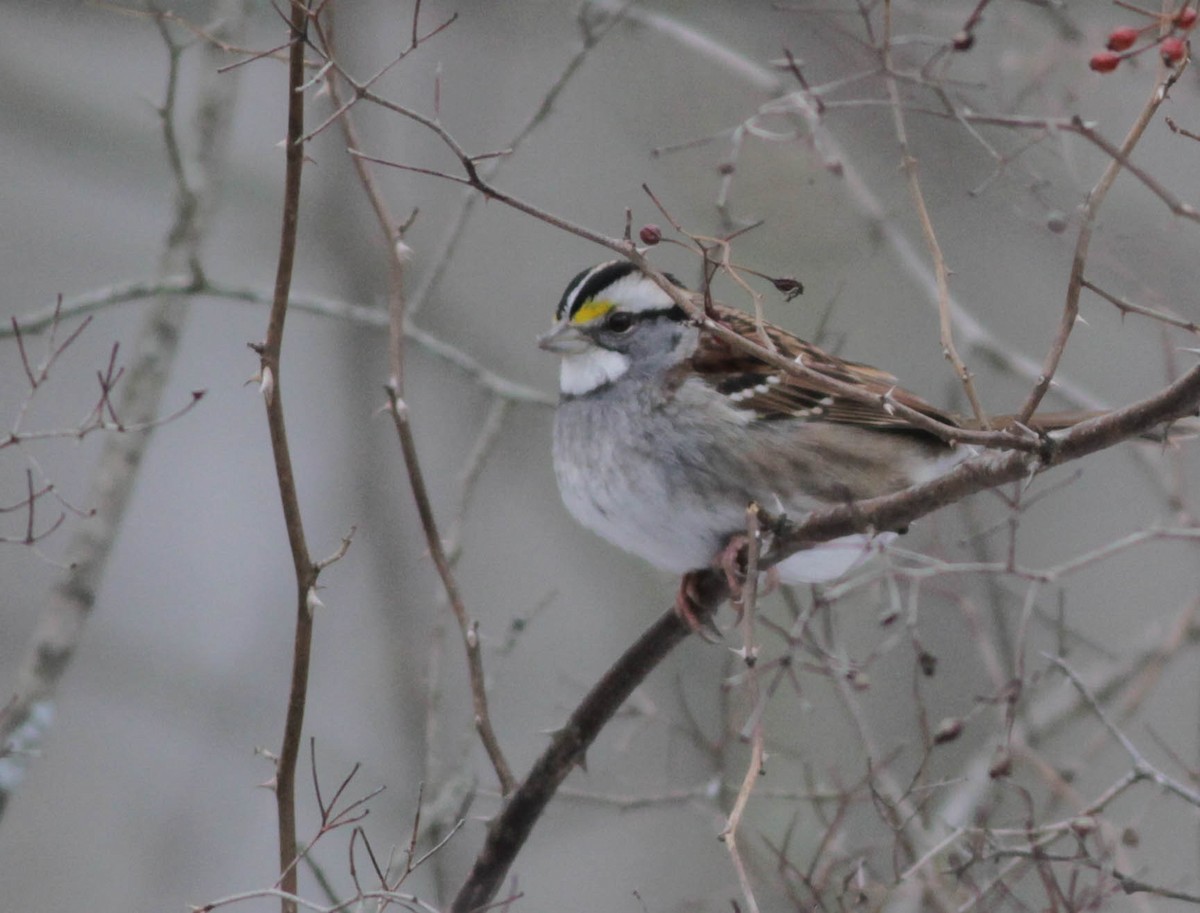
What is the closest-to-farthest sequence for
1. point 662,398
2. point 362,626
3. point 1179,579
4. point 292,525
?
point 292,525
point 662,398
point 362,626
point 1179,579

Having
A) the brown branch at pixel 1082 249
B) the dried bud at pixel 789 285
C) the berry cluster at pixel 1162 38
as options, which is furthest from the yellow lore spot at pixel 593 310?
the brown branch at pixel 1082 249

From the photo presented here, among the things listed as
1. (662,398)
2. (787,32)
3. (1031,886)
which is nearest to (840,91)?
(787,32)

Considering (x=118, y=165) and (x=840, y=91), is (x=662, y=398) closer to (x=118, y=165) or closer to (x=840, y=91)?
(x=840, y=91)

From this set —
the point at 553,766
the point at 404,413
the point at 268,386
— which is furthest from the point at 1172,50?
the point at 553,766

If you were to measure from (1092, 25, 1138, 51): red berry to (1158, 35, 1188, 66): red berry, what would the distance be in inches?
11.9

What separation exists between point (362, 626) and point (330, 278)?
89.0 inches

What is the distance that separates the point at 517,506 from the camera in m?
10.3

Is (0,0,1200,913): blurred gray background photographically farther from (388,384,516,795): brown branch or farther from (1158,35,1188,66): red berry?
(1158,35,1188,66): red berry

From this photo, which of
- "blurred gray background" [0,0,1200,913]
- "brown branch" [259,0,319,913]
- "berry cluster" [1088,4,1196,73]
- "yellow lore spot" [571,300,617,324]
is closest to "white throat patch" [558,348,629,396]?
"yellow lore spot" [571,300,617,324]

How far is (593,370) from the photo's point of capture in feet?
15.6

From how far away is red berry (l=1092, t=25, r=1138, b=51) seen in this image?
326cm

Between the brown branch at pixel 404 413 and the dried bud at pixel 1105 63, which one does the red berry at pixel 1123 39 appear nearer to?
the dried bud at pixel 1105 63

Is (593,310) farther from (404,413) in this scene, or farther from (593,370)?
(404,413)

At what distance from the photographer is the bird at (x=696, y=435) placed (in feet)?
14.4
